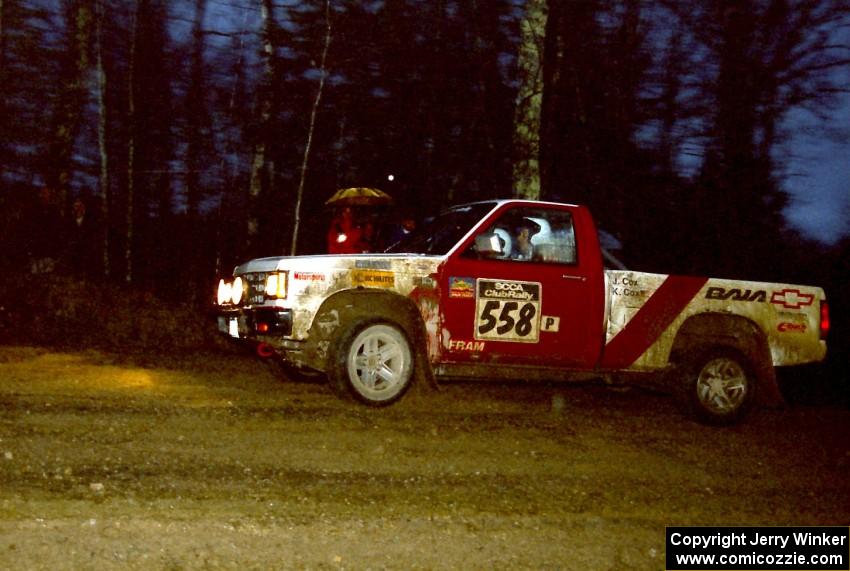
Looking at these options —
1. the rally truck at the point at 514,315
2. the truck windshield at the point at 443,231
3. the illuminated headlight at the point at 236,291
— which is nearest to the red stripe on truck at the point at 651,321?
the rally truck at the point at 514,315

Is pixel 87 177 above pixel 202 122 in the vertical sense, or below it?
below

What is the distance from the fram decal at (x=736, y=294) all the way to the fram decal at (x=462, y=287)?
229 centimetres

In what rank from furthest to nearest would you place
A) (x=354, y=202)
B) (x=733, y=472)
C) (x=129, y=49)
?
(x=129, y=49) → (x=354, y=202) → (x=733, y=472)

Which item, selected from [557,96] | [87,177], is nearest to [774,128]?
[557,96]

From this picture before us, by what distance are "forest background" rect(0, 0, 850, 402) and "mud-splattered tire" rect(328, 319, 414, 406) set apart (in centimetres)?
597

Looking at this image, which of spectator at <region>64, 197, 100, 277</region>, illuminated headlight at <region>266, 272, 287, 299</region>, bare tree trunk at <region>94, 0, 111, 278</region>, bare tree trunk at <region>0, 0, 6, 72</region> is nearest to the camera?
illuminated headlight at <region>266, 272, 287, 299</region>

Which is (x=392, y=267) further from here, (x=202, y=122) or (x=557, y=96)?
(x=202, y=122)

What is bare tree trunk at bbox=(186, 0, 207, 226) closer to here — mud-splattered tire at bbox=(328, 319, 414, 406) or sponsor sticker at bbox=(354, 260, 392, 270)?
sponsor sticker at bbox=(354, 260, 392, 270)

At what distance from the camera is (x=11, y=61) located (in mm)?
19172

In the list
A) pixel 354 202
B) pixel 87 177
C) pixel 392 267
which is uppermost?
pixel 87 177

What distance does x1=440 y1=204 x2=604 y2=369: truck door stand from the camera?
293 inches

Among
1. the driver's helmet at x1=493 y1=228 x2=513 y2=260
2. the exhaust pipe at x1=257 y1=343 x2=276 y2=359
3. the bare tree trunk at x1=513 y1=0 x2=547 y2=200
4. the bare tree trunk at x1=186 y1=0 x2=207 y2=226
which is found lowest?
the exhaust pipe at x1=257 y1=343 x2=276 y2=359

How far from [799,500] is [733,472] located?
70 cm

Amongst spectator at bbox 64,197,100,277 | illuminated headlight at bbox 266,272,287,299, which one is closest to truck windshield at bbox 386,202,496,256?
illuminated headlight at bbox 266,272,287,299
